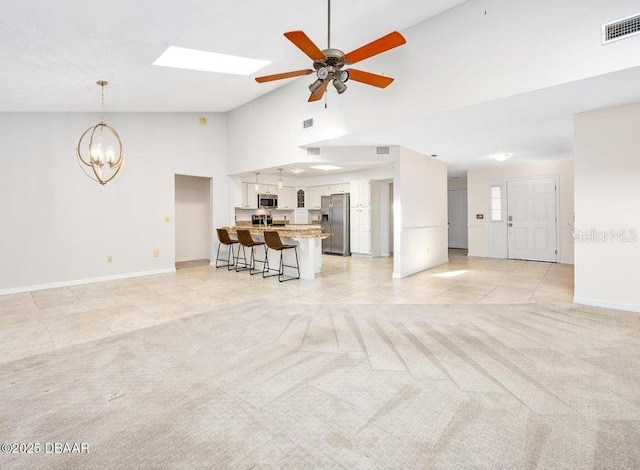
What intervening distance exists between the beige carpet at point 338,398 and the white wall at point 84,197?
3.51m

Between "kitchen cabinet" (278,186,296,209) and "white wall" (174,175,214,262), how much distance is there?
1962 mm

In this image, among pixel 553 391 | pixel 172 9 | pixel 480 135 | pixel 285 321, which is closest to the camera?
pixel 553 391

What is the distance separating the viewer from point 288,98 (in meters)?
5.86

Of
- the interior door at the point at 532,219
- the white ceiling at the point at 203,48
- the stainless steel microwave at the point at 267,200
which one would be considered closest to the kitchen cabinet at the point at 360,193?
the stainless steel microwave at the point at 267,200

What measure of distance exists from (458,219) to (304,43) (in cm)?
1023

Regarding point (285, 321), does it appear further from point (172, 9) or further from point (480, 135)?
point (480, 135)

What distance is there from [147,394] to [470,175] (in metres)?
9.15

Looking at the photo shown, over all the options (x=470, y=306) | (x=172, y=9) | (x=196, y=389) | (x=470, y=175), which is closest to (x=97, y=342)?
(x=196, y=389)

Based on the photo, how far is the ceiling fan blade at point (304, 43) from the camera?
2359 mm

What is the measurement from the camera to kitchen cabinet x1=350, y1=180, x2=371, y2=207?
8625 millimetres

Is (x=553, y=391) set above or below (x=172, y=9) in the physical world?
below

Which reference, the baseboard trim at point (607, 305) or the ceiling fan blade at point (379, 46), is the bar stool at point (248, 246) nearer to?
the ceiling fan blade at point (379, 46)

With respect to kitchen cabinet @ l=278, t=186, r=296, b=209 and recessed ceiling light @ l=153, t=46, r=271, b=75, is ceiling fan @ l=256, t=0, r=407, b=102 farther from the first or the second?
kitchen cabinet @ l=278, t=186, r=296, b=209

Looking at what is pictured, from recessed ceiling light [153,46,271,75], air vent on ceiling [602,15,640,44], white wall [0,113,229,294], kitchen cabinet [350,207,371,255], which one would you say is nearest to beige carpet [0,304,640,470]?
air vent on ceiling [602,15,640,44]
